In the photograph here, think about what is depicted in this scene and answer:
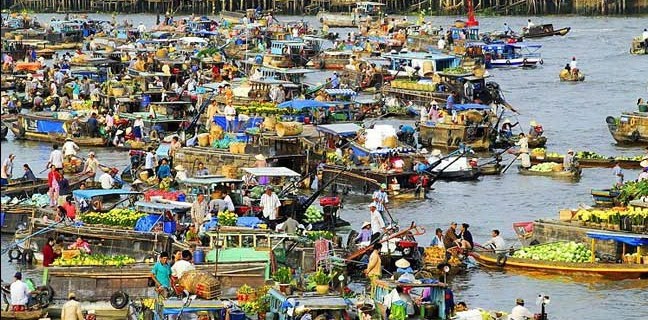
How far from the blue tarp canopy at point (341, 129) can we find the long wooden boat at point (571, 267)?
1169cm

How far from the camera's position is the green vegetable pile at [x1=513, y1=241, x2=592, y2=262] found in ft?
88.7

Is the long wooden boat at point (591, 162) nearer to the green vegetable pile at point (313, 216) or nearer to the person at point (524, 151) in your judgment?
the person at point (524, 151)

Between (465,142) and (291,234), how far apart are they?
67.7ft

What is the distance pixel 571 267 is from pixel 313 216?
6130 millimetres

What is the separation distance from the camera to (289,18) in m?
117

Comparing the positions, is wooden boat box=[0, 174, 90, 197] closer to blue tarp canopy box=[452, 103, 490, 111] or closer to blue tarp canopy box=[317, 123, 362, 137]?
blue tarp canopy box=[317, 123, 362, 137]

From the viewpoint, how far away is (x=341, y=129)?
130 feet

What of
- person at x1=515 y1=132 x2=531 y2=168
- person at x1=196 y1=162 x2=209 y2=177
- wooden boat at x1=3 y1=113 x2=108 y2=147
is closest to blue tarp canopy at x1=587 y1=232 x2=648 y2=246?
person at x1=196 y1=162 x2=209 y2=177

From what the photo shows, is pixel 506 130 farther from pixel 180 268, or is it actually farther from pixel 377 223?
pixel 180 268

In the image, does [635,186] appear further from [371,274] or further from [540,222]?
[371,274]

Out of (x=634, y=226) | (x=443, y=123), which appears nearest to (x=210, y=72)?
(x=443, y=123)

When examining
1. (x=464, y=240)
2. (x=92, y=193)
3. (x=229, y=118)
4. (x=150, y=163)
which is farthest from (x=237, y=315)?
(x=229, y=118)

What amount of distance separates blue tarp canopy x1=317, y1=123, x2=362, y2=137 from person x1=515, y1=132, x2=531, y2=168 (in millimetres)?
5594

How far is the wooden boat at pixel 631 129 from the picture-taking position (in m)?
46.0
